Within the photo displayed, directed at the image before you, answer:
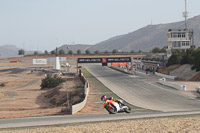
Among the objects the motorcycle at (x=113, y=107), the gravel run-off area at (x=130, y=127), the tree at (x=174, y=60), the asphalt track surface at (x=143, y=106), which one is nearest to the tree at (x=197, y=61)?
the tree at (x=174, y=60)

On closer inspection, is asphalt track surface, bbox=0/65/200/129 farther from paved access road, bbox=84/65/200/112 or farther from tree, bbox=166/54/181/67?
tree, bbox=166/54/181/67

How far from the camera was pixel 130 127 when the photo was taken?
53.3 feet

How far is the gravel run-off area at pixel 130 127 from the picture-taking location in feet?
50.7

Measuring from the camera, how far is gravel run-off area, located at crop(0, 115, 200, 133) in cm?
1544

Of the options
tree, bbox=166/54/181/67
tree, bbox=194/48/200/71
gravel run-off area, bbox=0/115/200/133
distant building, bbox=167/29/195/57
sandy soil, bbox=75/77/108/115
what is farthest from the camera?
distant building, bbox=167/29/195/57

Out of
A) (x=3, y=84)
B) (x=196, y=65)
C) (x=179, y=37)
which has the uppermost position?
(x=179, y=37)

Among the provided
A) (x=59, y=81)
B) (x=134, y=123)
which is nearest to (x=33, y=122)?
(x=134, y=123)

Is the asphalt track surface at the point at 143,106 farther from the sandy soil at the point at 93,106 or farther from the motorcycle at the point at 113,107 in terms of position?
the sandy soil at the point at 93,106

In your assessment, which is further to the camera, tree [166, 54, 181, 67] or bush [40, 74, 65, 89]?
tree [166, 54, 181, 67]

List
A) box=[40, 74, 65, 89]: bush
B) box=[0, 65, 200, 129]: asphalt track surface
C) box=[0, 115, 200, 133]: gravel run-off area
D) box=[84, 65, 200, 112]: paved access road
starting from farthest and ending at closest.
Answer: box=[40, 74, 65, 89]: bush, box=[84, 65, 200, 112]: paved access road, box=[0, 65, 200, 129]: asphalt track surface, box=[0, 115, 200, 133]: gravel run-off area

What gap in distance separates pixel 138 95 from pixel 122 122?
22.3 meters

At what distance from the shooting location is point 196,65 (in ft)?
190

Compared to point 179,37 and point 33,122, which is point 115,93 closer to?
point 33,122

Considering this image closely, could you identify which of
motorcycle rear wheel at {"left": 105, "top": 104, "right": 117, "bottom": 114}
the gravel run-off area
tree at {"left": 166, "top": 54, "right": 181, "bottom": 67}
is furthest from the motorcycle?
tree at {"left": 166, "top": 54, "right": 181, "bottom": 67}
